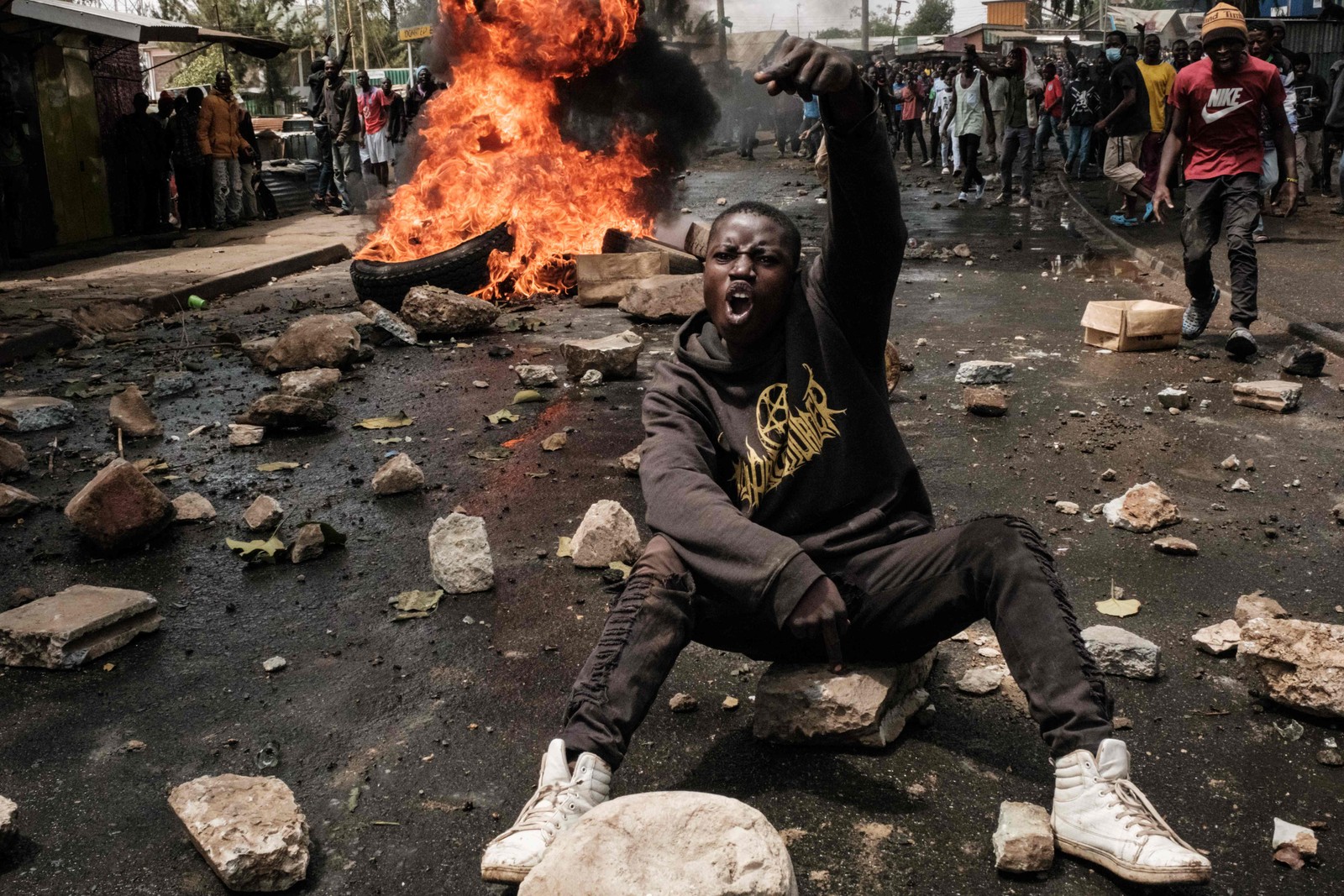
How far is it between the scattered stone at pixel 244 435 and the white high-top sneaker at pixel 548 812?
413cm

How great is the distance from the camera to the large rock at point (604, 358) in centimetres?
727

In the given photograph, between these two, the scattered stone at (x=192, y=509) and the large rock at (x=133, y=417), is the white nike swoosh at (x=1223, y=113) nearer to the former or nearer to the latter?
the scattered stone at (x=192, y=509)

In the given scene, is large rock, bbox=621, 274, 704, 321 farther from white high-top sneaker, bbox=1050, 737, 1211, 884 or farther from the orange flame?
white high-top sneaker, bbox=1050, 737, 1211, 884

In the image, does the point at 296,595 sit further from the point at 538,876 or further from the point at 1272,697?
the point at 1272,697

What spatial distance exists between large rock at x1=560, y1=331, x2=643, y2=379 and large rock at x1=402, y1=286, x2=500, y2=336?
1964 millimetres

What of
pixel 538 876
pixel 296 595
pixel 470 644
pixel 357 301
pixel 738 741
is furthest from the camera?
pixel 357 301

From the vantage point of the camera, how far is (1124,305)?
304 inches

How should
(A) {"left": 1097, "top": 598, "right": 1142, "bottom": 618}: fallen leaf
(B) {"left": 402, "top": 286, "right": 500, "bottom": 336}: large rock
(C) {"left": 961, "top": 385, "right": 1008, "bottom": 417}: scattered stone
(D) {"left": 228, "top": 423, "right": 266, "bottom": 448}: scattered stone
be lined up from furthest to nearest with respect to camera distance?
(B) {"left": 402, "top": 286, "right": 500, "bottom": 336}: large rock → (C) {"left": 961, "top": 385, "right": 1008, "bottom": 417}: scattered stone → (D) {"left": 228, "top": 423, "right": 266, "bottom": 448}: scattered stone → (A) {"left": 1097, "top": 598, "right": 1142, "bottom": 618}: fallen leaf

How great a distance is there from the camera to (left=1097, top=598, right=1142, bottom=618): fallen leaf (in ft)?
12.4

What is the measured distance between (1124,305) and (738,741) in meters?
5.77

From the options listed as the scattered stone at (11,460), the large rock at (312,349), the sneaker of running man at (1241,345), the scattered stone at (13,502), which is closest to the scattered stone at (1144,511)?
the sneaker of running man at (1241,345)

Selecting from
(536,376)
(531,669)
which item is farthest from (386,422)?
(531,669)

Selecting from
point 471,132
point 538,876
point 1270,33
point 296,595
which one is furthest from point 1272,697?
point 1270,33

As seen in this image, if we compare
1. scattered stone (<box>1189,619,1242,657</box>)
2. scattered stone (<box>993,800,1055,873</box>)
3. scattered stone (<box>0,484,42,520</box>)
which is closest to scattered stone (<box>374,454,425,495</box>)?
scattered stone (<box>0,484,42,520</box>)
